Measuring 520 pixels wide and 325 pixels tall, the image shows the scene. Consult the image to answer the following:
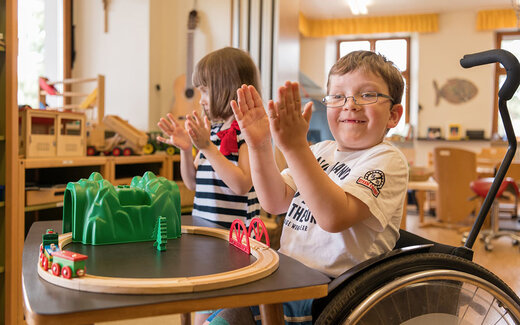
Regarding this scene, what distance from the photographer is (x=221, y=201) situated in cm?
151

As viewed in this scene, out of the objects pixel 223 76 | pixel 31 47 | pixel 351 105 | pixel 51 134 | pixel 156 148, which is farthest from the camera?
pixel 31 47

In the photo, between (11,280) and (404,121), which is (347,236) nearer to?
(11,280)

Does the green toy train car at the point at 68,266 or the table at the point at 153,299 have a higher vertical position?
the green toy train car at the point at 68,266

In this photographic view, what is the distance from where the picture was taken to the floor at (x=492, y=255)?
113 inches

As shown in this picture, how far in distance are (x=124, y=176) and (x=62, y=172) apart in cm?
43

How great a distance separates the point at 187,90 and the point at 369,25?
5.40 metres

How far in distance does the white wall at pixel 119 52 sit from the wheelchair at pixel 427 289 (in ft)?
9.30

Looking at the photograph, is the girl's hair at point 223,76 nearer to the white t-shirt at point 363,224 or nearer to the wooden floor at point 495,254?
the white t-shirt at point 363,224

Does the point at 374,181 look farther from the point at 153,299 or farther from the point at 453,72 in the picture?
the point at 453,72

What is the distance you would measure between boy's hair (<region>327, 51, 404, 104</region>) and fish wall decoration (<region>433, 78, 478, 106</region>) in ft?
23.9

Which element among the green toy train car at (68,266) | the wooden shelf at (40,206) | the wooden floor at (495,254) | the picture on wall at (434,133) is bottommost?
the wooden floor at (495,254)

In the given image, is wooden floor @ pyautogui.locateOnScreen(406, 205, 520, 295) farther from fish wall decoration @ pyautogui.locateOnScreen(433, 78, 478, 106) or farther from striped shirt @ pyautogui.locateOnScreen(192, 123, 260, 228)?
fish wall decoration @ pyautogui.locateOnScreen(433, 78, 478, 106)

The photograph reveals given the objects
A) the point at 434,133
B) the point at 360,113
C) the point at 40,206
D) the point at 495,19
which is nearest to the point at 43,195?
the point at 40,206

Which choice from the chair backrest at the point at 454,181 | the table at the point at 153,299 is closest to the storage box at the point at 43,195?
the table at the point at 153,299
